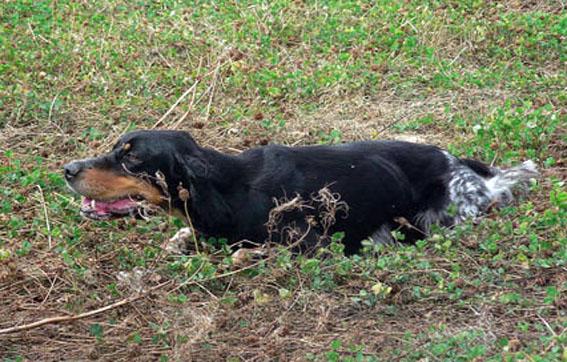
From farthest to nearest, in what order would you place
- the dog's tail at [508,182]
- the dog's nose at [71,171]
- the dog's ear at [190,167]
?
the dog's tail at [508,182] → the dog's ear at [190,167] → the dog's nose at [71,171]

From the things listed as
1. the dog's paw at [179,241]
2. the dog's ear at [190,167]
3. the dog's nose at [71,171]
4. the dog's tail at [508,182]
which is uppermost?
the dog's ear at [190,167]

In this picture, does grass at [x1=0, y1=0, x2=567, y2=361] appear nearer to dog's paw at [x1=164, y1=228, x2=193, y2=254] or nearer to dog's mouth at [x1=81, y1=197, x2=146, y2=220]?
dog's paw at [x1=164, y1=228, x2=193, y2=254]

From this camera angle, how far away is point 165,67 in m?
10.5

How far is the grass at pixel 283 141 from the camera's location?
18.6 feet

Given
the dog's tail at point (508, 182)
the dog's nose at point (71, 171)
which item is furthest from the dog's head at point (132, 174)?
the dog's tail at point (508, 182)

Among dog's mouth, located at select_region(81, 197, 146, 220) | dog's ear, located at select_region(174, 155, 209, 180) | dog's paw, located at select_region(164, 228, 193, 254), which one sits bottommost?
dog's paw, located at select_region(164, 228, 193, 254)

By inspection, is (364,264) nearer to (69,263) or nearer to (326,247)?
(326,247)

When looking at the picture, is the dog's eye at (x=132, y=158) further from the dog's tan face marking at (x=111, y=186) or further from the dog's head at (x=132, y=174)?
the dog's tan face marking at (x=111, y=186)

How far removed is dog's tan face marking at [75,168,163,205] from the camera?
260 inches

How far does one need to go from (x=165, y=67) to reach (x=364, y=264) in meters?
4.81

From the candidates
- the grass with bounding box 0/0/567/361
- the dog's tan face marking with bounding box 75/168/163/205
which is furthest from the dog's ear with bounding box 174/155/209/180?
the grass with bounding box 0/0/567/361

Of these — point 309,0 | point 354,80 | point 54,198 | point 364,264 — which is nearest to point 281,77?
point 354,80

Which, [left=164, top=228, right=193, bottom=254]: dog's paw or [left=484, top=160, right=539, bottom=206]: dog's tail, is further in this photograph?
[left=484, top=160, right=539, bottom=206]: dog's tail

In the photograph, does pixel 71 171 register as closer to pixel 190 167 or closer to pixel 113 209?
pixel 113 209
